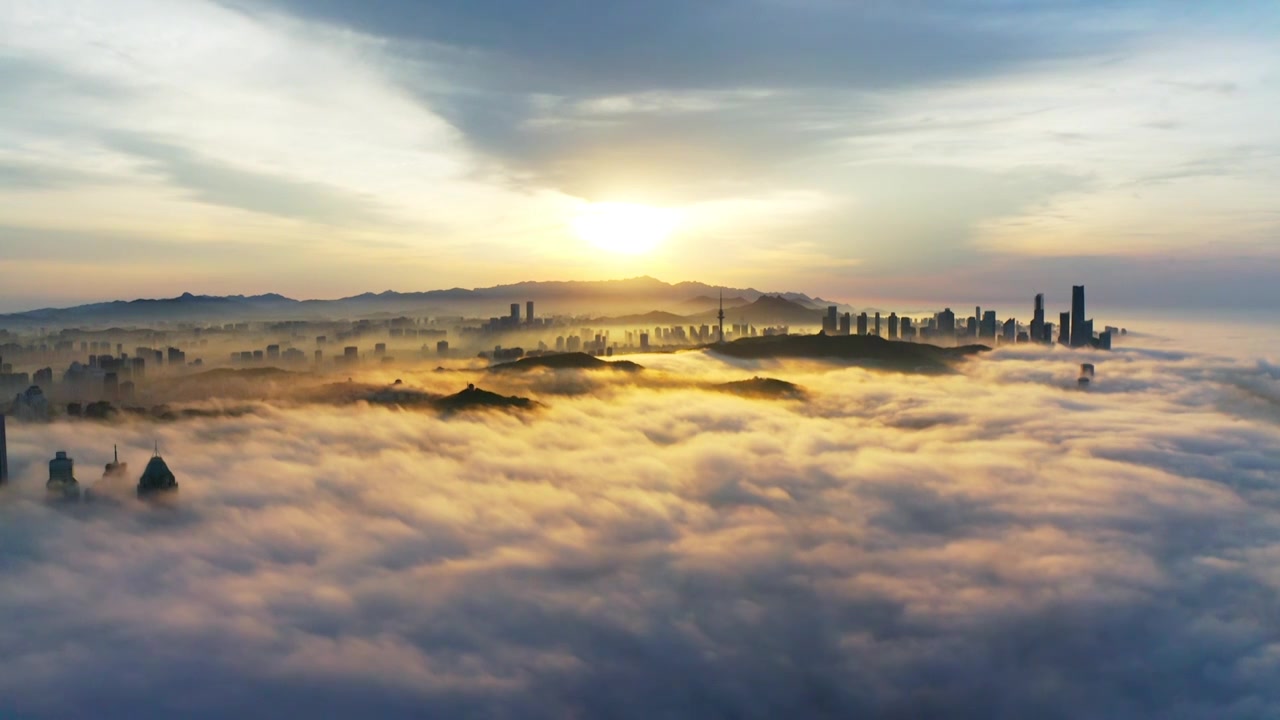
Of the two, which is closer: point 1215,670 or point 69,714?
point 69,714

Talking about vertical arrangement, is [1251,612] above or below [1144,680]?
above

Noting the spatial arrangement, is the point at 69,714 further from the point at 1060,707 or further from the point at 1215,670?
the point at 1215,670

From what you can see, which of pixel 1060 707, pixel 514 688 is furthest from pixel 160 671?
pixel 1060 707

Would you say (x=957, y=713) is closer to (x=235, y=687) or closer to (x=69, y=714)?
(x=235, y=687)

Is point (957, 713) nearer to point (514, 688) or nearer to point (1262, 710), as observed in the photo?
point (1262, 710)

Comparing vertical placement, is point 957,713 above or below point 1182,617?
below

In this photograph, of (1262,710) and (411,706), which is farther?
(411,706)

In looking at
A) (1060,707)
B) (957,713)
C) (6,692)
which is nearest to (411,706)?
(6,692)

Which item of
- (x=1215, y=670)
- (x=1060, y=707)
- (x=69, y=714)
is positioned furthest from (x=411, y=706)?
(x=1215, y=670)
